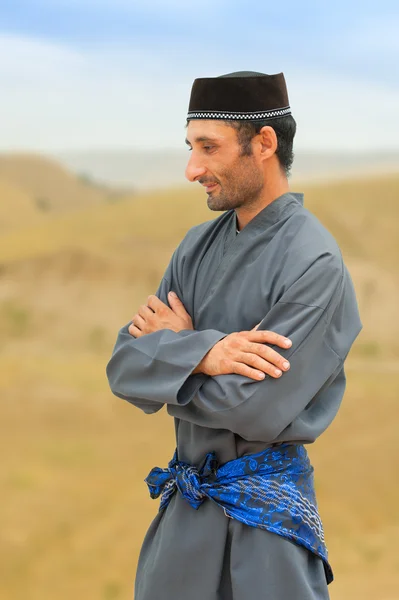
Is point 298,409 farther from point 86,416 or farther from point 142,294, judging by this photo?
point 142,294

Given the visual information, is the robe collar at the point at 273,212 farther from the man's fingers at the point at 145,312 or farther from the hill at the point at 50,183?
the hill at the point at 50,183

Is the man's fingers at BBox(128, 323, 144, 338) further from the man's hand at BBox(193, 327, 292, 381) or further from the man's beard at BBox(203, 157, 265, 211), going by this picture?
the man's beard at BBox(203, 157, 265, 211)

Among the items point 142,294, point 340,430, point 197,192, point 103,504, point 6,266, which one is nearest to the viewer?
Answer: point 103,504

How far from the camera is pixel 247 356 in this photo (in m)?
2.19

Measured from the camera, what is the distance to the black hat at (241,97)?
92.5 inches

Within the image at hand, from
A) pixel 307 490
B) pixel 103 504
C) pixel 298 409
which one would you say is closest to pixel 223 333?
pixel 298 409

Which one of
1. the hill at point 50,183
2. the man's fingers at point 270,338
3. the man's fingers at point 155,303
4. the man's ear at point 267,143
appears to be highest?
the hill at point 50,183

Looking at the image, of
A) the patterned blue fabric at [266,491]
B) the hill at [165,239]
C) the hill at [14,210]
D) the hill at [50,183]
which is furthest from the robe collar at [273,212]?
the hill at [50,183]

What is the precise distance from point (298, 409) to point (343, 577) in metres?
2.95

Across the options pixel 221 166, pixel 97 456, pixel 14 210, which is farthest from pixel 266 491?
pixel 14 210

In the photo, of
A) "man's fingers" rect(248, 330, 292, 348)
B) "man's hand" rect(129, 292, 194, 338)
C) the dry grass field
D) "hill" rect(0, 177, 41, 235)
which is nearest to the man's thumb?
"man's hand" rect(129, 292, 194, 338)

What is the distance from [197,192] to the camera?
68.5 ft

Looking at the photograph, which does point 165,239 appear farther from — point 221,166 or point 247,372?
point 247,372

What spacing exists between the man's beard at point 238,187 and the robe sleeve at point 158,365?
37 cm
